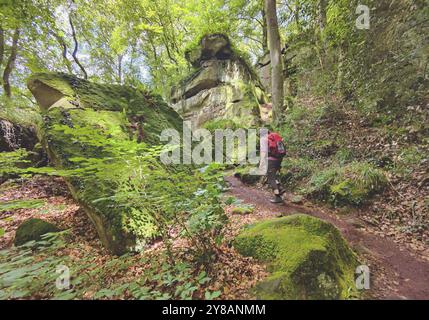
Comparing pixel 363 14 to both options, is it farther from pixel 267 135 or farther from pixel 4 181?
pixel 4 181

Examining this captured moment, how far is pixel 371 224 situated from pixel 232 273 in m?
3.90

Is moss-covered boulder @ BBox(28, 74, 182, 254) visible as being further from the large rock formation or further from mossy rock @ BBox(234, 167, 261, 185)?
the large rock formation

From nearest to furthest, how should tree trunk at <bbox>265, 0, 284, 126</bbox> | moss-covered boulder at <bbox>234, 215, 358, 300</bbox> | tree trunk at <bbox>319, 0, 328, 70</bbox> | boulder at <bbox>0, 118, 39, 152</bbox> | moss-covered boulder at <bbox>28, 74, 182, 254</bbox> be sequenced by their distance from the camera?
moss-covered boulder at <bbox>234, 215, 358, 300</bbox>
moss-covered boulder at <bbox>28, 74, 182, 254</bbox>
boulder at <bbox>0, 118, 39, 152</bbox>
tree trunk at <bbox>265, 0, 284, 126</bbox>
tree trunk at <bbox>319, 0, 328, 70</bbox>

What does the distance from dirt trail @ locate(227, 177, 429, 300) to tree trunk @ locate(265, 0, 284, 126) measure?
590 cm

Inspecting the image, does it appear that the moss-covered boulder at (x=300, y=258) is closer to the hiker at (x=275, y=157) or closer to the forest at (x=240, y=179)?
the forest at (x=240, y=179)

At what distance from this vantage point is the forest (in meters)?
2.59

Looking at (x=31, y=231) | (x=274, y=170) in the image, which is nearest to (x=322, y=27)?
(x=274, y=170)

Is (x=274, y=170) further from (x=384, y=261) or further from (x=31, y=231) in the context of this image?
(x=31, y=231)

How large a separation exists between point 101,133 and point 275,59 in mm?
9089

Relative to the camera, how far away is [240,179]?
878cm

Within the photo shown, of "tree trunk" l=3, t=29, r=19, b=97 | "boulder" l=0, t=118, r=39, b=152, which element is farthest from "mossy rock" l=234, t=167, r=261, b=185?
"tree trunk" l=3, t=29, r=19, b=97

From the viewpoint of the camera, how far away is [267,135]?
6.10m

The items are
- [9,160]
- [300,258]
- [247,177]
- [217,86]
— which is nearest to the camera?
[300,258]
